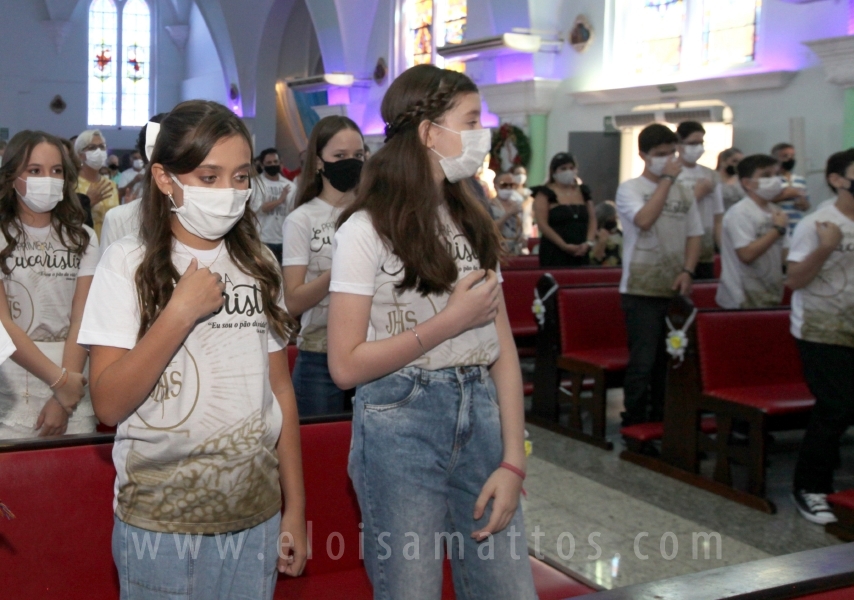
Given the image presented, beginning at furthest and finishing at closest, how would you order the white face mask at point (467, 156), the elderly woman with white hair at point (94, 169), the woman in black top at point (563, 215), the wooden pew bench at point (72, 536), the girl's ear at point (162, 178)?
the woman in black top at point (563, 215) < the elderly woman with white hair at point (94, 169) < the wooden pew bench at point (72, 536) < the white face mask at point (467, 156) < the girl's ear at point (162, 178)

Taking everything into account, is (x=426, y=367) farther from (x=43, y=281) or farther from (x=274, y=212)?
(x=274, y=212)

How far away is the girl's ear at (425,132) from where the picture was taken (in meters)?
1.98

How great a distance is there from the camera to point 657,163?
553 centimetres

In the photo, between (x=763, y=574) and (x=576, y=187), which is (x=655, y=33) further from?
(x=763, y=574)

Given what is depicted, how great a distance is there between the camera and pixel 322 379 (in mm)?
3426

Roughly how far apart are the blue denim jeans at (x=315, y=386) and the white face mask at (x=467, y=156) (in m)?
1.53

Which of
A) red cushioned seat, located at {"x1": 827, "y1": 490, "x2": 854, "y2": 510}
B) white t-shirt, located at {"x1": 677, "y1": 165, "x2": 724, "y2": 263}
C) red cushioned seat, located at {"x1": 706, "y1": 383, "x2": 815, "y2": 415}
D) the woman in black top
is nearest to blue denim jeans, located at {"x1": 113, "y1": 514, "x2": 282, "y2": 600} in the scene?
red cushioned seat, located at {"x1": 827, "y1": 490, "x2": 854, "y2": 510}

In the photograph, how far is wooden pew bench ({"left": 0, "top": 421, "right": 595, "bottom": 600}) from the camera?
2434 millimetres

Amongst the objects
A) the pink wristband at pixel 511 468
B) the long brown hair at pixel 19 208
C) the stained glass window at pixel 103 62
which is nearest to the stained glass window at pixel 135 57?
the stained glass window at pixel 103 62

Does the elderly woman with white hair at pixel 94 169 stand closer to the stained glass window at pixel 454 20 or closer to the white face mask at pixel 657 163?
the white face mask at pixel 657 163

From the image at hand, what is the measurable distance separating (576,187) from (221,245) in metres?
6.00

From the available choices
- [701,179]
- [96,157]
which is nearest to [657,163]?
[701,179]

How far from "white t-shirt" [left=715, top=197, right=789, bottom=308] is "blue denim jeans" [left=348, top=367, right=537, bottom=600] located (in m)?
4.12

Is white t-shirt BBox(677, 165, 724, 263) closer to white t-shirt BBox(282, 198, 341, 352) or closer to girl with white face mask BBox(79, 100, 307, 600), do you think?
white t-shirt BBox(282, 198, 341, 352)
